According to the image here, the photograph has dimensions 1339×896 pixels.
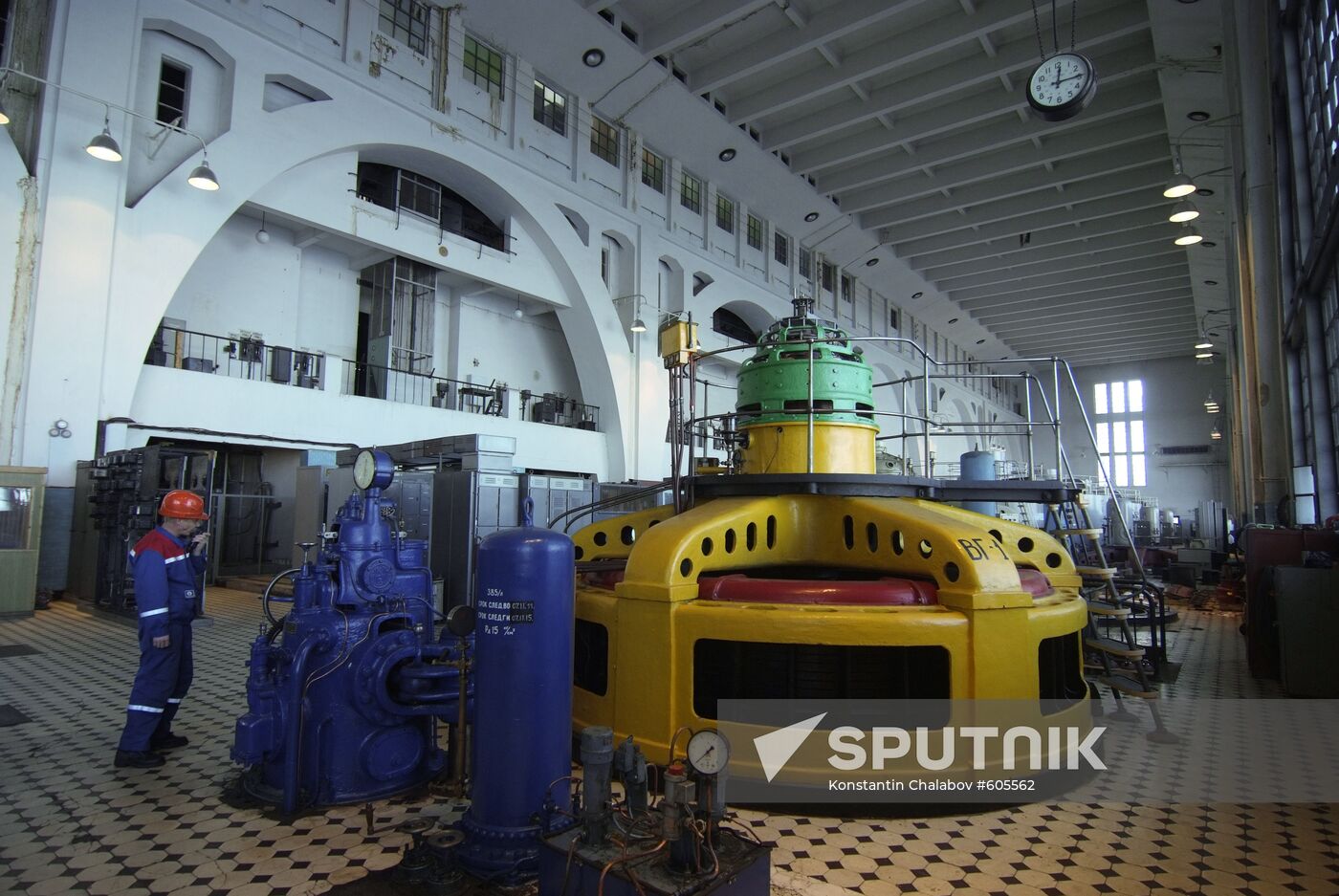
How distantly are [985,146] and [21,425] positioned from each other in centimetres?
1805

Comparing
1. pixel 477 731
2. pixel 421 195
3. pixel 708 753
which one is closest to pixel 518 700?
pixel 477 731

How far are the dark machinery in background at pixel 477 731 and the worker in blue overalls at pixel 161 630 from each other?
2.40ft

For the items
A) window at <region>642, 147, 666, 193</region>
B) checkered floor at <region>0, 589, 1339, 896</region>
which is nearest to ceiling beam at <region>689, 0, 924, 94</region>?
window at <region>642, 147, 666, 193</region>

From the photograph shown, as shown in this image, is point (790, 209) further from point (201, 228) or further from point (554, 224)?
point (201, 228)

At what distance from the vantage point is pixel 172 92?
10508 mm

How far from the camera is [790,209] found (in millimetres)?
20594

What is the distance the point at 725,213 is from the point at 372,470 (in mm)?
17523

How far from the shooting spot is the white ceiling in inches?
520

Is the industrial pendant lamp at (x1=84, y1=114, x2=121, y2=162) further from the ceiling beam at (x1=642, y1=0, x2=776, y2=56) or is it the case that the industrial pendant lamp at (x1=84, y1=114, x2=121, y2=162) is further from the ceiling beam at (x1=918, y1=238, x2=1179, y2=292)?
the ceiling beam at (x1=918, y1=238, x2=1179, y2=292)

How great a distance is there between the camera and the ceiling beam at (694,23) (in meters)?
12.8

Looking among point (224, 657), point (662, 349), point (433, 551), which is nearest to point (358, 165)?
point (433, 551)

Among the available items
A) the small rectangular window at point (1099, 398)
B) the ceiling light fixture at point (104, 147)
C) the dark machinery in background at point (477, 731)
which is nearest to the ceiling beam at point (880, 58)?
the ceiling light fixture at point (104, 147)

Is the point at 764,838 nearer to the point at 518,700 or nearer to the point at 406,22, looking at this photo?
the point at 518,700

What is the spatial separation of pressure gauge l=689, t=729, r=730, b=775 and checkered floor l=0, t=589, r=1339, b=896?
87 centimetres
